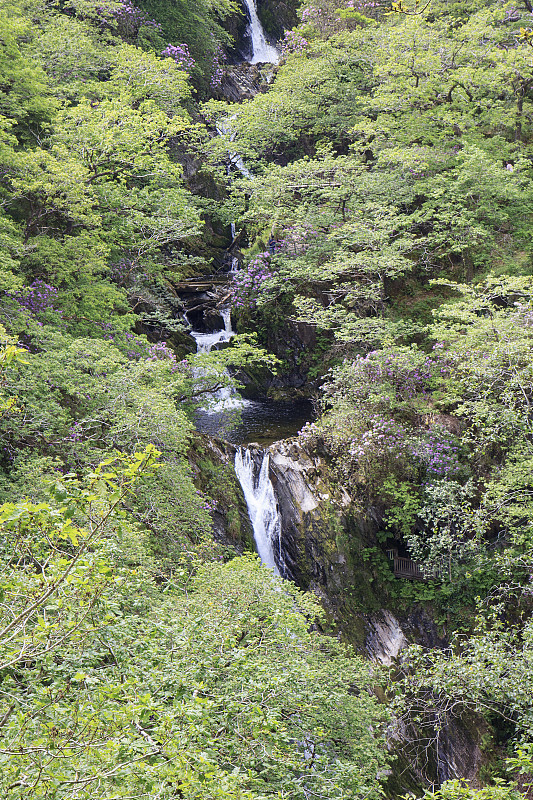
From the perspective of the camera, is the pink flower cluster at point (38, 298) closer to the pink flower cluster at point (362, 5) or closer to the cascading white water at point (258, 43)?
the pink flower cluster at point (362, 5)

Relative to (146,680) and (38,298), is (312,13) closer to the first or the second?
(38,298)

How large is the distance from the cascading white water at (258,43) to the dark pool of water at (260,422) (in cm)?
2217

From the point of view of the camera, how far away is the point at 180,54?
2084 centimetres

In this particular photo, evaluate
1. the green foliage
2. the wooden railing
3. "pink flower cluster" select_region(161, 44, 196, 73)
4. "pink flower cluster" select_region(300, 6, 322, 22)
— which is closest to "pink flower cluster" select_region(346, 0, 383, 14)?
"pink flower cluster" select_region(300, 6, 322, 22)

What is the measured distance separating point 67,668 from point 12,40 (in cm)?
1245

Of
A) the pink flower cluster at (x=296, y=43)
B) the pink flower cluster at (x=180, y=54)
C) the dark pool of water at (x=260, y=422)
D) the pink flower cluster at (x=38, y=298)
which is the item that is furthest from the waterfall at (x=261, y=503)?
the pink flower cluster at (x=296, y=43)

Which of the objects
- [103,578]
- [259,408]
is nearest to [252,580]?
[103,578]

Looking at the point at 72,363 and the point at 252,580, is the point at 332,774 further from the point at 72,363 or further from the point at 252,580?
the point at 72,363

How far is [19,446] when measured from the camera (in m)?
8.73

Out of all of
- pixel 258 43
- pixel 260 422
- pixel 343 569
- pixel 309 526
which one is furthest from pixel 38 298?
pixel 258 43

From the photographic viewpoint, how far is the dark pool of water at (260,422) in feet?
44.1

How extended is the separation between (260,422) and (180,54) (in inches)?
580

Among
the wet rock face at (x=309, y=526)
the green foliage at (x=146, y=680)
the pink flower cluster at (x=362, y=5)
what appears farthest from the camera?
the pink flower cluster at (x=362, y=5)

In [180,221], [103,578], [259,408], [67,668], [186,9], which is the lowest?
[259,408]
